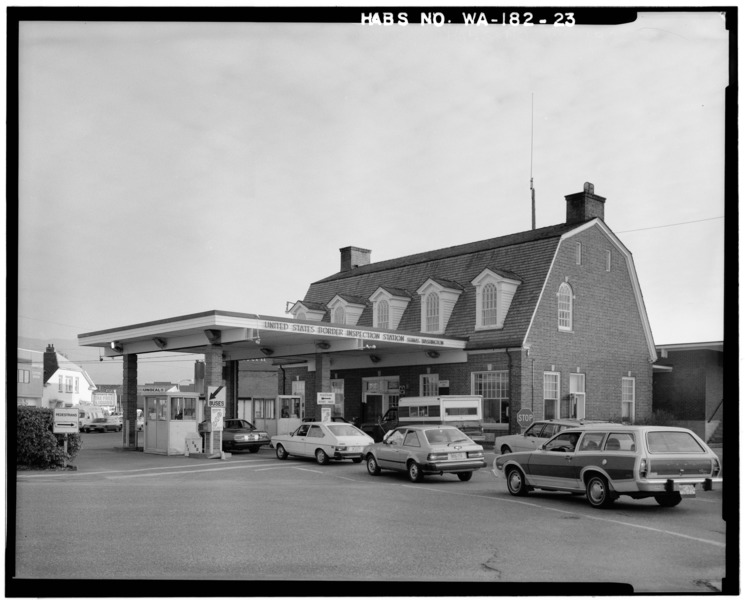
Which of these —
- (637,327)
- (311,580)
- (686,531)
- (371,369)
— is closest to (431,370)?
(371,369)

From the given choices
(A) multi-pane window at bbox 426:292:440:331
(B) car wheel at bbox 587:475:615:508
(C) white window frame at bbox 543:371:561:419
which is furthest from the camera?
(A) multi-pane window at bbox 426:292:440:331

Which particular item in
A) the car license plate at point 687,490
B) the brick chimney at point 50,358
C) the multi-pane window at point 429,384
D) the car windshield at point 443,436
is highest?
the brick chimney at point 50,358

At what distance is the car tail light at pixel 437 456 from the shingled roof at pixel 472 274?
10820 millimetres

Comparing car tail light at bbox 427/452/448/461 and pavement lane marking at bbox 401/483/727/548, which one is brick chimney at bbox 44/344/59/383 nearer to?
pavement lane marking at bbox 401/483/727/548

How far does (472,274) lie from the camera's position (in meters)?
32.0

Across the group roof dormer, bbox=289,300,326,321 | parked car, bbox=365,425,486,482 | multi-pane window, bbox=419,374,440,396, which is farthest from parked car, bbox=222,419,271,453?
roof dormer, bbox=289,300,326,321

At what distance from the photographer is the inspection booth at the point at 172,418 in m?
27.5

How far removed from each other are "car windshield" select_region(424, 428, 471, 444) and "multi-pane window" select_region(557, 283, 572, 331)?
1166 cm

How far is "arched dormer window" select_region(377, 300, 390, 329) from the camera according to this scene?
34753 mm

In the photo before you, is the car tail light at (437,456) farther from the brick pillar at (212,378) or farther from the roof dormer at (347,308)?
the roof dormer at (347,308)

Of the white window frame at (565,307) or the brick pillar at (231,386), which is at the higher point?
the white window frame at (565,307)

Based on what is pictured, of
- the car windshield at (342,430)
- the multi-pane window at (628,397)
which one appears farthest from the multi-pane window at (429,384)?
the car windshield at (342,430)

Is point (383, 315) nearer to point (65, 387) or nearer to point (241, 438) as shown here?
point (241, 438)

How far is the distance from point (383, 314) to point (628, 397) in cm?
1066
